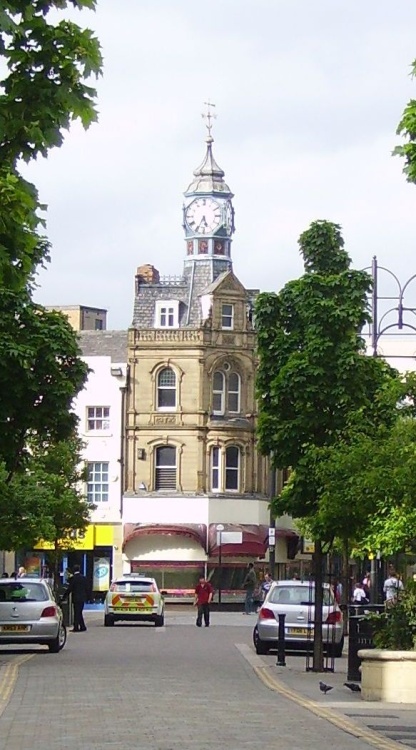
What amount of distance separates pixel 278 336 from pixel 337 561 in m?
52.8

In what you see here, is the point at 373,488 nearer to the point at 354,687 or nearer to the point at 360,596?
the point at 354,687

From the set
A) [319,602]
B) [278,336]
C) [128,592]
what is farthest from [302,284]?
[128,592]

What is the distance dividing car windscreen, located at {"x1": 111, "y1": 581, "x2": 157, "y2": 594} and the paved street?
41.4 ft

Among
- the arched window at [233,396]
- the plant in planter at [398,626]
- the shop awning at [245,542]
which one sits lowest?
the plant in planter at [398,626]

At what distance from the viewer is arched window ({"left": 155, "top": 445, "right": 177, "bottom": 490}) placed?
76.8m

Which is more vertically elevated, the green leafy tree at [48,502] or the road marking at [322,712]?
the green leafy tree at [48,502]

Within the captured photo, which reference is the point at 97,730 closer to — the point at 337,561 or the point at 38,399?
the point at 38,399

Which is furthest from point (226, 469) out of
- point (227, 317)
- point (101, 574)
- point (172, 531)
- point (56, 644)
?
point (56, 644)

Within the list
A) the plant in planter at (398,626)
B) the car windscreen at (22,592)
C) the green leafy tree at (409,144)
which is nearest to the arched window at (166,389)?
the car windscreen at (22,592)

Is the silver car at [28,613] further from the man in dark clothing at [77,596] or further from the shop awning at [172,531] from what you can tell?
the shop awning at [172,531]

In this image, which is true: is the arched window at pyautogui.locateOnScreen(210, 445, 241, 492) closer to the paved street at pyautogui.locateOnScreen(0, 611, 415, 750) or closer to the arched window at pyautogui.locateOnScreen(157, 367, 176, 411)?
the arched window at pyautogui.locateOnScreen(157, 367, 176, 411)

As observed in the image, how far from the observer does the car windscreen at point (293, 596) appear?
34.6 metres

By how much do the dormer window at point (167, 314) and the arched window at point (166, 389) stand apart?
2201 mm

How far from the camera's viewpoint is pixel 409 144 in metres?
18.8
